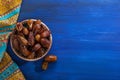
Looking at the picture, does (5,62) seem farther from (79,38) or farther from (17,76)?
(79,38)

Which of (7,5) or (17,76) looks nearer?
(7,5)

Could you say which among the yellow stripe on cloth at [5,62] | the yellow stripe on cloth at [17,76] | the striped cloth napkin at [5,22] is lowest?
the yellow stripe on cloth at [17,76]

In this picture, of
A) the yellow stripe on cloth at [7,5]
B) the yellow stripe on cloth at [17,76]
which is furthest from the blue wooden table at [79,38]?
the yellow stripe on cloth at [7,5]

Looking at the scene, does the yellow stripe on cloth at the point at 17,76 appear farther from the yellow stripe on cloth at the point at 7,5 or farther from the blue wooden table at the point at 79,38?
the yellow stripe on cloth at the point at 7,5

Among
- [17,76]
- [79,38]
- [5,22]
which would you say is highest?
[5,22]

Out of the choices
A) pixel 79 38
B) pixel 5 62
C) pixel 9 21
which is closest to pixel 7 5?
pixel 9 21

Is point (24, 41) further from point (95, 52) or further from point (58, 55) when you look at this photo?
point (95, 52)

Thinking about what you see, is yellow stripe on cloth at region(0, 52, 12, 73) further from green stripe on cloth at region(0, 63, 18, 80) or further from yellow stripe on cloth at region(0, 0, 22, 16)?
yellow stripe on cloth at region(0, 0, 22, 16)
